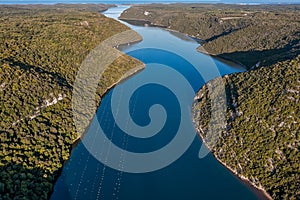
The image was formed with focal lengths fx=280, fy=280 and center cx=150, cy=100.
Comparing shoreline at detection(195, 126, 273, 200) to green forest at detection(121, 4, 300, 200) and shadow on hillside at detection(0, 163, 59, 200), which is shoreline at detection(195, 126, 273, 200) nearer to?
green forest at detection(121, 4, 300, 200)

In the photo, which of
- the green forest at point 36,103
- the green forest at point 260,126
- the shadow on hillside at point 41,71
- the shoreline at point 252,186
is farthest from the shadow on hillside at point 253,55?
the shadow on hillside at point 41,71

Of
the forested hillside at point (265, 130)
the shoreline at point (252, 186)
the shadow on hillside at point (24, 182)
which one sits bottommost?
the shoreline at point (252, 186)

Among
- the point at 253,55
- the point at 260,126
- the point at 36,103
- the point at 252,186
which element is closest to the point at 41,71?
the point at 36,103

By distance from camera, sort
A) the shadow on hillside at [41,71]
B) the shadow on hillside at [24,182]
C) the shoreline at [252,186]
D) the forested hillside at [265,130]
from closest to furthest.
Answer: the shadow on hillside at [24,182], the shoreline at [252,186], the forested hillside at [265,130], the shadow on hillside at [41,71]

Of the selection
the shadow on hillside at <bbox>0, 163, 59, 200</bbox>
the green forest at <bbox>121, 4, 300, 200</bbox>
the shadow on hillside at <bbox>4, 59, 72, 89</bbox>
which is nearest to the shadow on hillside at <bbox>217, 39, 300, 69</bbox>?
the green forest at <bbox>121, 4, 300, 200</bbox>

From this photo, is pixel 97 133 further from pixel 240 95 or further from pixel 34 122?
pixel 240 95

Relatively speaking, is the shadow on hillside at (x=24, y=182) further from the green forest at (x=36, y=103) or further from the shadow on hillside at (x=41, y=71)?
the shadow on hillside at (x=41, y=71)

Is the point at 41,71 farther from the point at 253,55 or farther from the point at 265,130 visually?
the point at 253,55

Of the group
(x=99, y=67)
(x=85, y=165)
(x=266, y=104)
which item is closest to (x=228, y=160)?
(x=266, y=104)

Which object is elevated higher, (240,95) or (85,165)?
(240,95)
